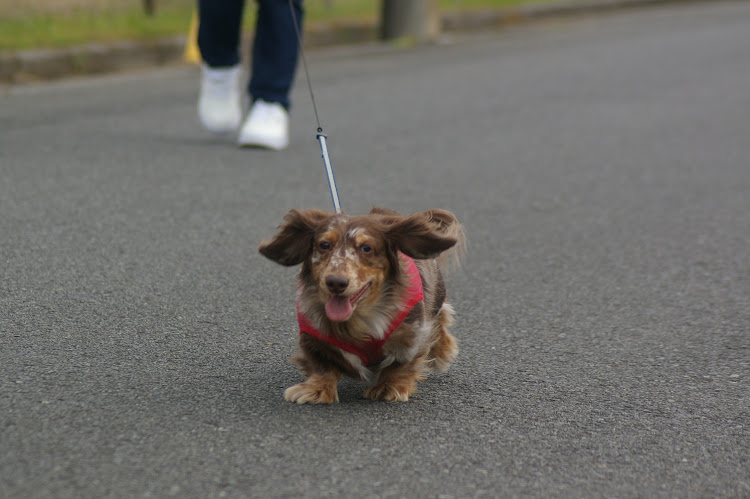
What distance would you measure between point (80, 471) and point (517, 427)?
116cm

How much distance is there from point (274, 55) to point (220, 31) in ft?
1.24

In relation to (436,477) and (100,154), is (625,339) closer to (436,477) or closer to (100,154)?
(436,477)

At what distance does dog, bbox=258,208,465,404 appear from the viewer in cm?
276

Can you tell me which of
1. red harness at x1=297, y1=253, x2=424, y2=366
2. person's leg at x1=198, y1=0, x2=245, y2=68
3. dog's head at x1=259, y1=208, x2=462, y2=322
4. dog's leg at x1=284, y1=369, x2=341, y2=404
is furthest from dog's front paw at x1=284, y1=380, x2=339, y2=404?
person's leg at x1=198, y1=0, x2=245, y2=68

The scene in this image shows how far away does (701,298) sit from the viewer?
4.11 m

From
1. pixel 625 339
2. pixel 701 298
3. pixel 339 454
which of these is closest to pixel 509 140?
pixel 701 298

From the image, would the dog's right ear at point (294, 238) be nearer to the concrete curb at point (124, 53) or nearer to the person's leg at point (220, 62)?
the person's leg at point (220, 62)

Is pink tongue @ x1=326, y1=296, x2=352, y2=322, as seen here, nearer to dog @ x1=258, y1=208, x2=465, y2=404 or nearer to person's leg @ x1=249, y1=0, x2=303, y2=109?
dog @ x1=258, y1=208, x2=465, y2=404

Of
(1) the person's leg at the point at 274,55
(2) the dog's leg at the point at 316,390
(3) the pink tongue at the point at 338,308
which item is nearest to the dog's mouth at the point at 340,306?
(3) the pink tongue at the point at 338,308

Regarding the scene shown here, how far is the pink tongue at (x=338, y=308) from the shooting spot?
2.69 metres

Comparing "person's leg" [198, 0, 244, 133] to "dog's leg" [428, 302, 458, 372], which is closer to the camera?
"dog's leg" [428, 302, 458, 372]

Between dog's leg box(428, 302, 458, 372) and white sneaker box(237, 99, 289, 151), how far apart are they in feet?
10.2

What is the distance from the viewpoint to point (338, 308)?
2.70 meters

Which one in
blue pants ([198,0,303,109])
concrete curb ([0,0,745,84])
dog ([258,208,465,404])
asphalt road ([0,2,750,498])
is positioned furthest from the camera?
concrete curb ([0,0,745,84])
